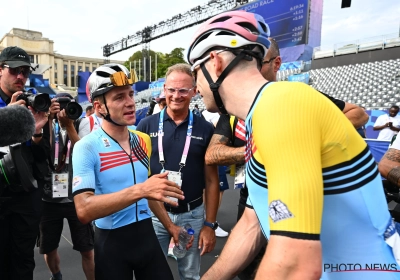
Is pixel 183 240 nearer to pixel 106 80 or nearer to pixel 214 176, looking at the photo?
pixel 214 176

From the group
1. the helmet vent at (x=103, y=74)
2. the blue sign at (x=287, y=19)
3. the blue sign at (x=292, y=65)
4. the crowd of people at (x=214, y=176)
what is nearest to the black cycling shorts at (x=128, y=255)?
the crowd of people at (x=214, y=176)

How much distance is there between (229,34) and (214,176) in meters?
1.71

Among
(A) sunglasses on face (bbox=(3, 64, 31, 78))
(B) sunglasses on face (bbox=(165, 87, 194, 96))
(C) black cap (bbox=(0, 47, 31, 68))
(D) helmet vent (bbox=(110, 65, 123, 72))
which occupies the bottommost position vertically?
(B) sunglasses on face (bbox=(165, 87, 194, 96))

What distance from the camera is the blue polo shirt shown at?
2668mm

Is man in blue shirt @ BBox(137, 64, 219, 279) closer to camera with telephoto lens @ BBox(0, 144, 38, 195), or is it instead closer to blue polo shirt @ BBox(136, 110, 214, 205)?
blue polo shirt @ BBox(136, 110, 214, 205)

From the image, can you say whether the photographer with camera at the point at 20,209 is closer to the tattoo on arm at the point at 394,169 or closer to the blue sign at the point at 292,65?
the tattoo on arm at the point at 394,169

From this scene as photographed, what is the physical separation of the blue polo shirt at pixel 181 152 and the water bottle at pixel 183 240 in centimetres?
26

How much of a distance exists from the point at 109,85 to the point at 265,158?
1578 millimetres

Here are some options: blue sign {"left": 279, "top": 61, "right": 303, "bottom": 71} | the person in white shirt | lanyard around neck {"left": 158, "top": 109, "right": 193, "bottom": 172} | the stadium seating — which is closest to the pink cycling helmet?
lanyard around neck {"left": 158, "top": 109, "right": 193, "bottom": 172}

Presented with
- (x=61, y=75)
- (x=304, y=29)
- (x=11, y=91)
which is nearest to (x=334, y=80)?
(x=304, y=29)

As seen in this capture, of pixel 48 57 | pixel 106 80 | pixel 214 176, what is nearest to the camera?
pixel 106 80

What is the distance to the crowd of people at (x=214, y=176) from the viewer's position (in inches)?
31.7

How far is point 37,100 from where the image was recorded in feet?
8.22

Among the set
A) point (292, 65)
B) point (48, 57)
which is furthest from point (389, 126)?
point (48, 57)
